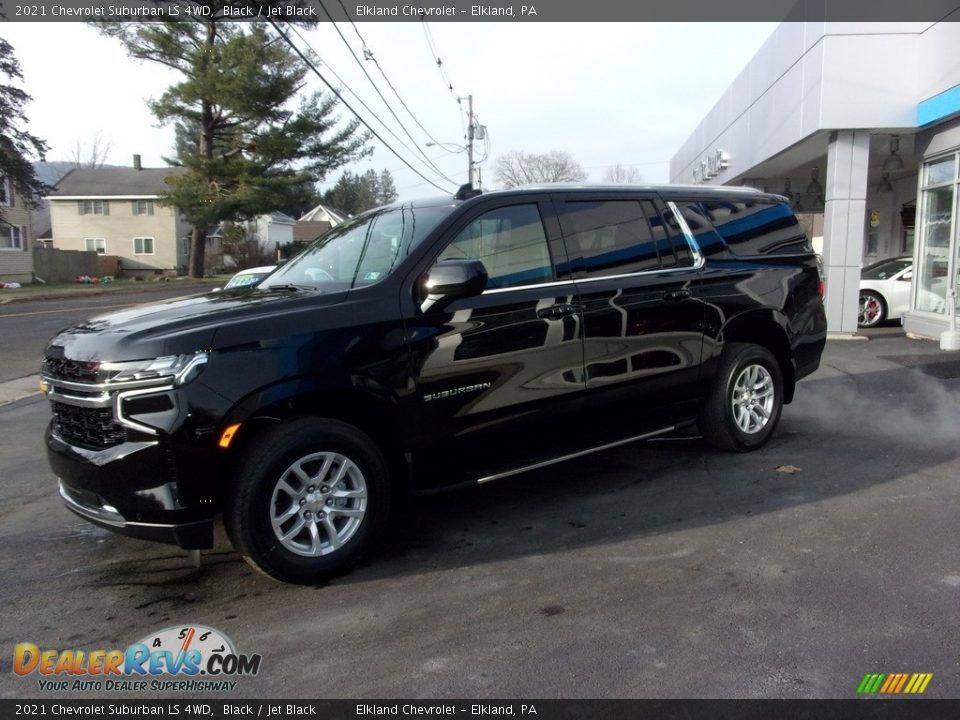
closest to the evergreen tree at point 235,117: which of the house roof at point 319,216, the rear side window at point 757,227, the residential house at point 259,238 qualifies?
the residential house at point 259,238

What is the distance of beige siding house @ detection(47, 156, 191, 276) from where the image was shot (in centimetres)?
5125

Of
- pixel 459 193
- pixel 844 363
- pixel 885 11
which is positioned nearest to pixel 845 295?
pixel 844 363

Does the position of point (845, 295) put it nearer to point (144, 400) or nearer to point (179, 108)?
point (144, 400)

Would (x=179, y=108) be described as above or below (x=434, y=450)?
above

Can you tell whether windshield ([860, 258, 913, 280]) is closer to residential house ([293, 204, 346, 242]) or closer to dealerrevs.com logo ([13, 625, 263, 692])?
dealerrevs.com logo ([13, 625, 263, 692])

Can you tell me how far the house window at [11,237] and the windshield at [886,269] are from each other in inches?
1518

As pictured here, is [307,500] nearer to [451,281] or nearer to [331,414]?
[331,414]

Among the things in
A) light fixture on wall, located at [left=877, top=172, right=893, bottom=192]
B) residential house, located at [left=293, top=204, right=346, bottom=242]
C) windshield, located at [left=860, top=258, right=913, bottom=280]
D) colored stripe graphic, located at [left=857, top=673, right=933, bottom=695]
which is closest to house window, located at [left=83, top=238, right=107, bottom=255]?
residential house, located at [left=293, top=204, right=346, bottom=242]

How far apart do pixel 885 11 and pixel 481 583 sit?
12081 millimetres

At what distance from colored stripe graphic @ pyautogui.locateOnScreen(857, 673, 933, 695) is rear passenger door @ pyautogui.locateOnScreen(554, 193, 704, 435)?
89.3 inches

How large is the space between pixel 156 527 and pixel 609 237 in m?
3.23

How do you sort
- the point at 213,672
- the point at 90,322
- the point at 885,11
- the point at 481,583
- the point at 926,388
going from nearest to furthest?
the point at 213,672 < the point at 481,583 < the point at 90,322 < the point at 926,388 < the point at 885,11

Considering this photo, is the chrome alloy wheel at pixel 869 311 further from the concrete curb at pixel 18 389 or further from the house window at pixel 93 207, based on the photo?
the house window at pixel 93 207

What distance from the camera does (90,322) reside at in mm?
4070
